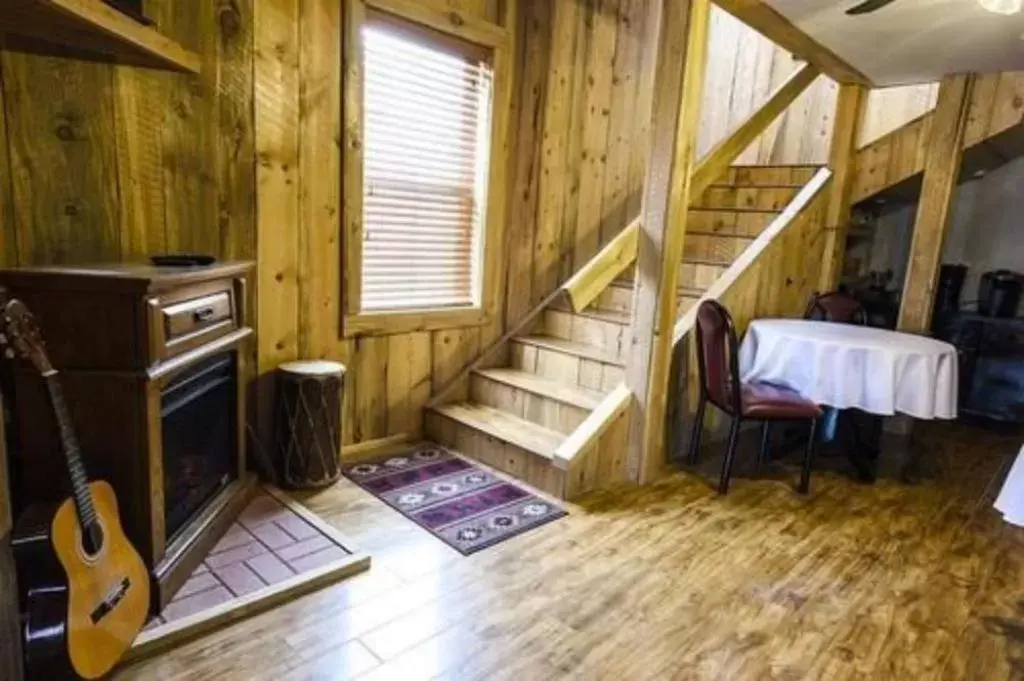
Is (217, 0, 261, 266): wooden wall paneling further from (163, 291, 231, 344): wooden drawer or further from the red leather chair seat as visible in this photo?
the red leather chair seat

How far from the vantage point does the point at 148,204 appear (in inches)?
93.8

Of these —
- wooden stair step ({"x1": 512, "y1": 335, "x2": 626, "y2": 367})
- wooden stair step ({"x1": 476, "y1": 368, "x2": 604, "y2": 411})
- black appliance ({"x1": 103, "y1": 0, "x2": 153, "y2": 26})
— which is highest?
black appliance ({"x1": 103, "y1": 0, "x2": 153, "y2": 26})

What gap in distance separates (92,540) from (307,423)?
1164mm

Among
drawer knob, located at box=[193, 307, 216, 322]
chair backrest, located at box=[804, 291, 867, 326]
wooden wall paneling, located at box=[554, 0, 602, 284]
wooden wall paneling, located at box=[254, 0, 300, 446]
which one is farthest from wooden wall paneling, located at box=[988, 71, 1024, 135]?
drawer knob, located at box=[193, 307, 216, 322]

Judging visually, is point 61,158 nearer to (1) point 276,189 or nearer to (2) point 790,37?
(1) point 276,189

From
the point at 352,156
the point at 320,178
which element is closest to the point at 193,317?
the point at 320,178

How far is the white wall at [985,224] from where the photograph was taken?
4.68 m

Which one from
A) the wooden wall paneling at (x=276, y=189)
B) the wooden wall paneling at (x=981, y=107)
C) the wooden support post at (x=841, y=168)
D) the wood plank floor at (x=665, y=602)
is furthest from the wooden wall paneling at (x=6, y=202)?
the wooden wall paneling at (x=981, y=107)

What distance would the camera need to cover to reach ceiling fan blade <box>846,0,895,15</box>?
2367mm

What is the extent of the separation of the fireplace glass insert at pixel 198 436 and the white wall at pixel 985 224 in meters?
4.97

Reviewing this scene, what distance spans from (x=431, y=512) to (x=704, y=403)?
1.57 m

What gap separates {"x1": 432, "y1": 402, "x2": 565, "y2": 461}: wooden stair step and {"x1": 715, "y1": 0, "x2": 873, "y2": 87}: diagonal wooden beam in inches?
82.6

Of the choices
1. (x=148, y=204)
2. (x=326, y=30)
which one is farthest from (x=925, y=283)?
(x=148, y=204)

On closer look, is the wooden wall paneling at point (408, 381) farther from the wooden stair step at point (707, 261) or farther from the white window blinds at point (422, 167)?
the wooden stair step at point (707, 261)
